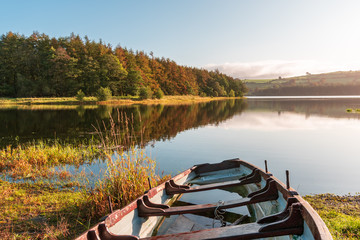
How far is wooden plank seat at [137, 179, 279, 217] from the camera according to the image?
395cm

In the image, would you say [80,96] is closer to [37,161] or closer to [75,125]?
[75,125]

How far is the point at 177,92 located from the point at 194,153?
84012 millimetres

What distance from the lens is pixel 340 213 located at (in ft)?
17.3

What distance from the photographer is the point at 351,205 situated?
586cm

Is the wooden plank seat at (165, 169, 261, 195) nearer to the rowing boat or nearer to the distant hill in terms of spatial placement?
the rowing boat

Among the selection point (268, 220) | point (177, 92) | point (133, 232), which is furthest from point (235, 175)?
point (177, 92)

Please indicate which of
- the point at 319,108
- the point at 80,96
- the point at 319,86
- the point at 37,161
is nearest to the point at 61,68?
the point at 80,96

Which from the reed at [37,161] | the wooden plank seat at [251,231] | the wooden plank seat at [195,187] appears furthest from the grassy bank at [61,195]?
the wooden plank seat at [251,231]

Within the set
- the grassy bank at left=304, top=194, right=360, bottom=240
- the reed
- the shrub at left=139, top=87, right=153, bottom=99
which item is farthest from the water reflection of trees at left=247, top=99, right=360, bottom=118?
the reed

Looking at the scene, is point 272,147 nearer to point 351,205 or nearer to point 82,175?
point 351,205

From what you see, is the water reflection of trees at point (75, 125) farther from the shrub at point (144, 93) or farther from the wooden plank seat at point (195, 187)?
the shrub at point (144, 93)

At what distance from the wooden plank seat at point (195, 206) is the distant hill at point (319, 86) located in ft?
529

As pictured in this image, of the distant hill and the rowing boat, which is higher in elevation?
the distant hill

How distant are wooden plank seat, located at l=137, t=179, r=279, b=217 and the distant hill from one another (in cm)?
16113
